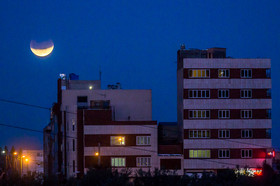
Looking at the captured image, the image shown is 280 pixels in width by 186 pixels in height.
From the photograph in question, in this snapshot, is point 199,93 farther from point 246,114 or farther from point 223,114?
point 246,114

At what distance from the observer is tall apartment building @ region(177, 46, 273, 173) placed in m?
69.9

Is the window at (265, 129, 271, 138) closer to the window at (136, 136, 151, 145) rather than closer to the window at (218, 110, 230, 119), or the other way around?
the window at (218, 110, 230, 119)

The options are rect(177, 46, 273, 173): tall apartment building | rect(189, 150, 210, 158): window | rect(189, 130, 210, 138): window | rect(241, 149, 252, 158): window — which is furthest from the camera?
rect(189, 130, 210, 138): window

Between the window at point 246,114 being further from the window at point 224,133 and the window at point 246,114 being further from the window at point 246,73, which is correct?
the window at point 246,73

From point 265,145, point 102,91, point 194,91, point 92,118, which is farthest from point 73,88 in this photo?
point 265,145

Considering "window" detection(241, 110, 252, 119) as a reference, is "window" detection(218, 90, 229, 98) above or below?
above

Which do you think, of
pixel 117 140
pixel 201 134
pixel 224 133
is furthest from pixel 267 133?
pixel 117 140

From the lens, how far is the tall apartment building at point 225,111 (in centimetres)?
6994

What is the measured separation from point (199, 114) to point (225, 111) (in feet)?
12.4

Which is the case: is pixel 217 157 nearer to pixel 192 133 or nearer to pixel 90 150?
pixel 192 133

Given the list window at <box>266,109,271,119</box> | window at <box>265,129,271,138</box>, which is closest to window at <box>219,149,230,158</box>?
window at <box>265,129,271,138</box>

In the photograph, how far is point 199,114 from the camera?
232ft

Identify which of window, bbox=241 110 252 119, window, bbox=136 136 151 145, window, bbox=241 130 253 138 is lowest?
window, bbox=136 136 151 145

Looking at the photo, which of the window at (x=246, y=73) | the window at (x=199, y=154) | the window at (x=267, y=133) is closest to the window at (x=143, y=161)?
the window at (x=199, y=154)
